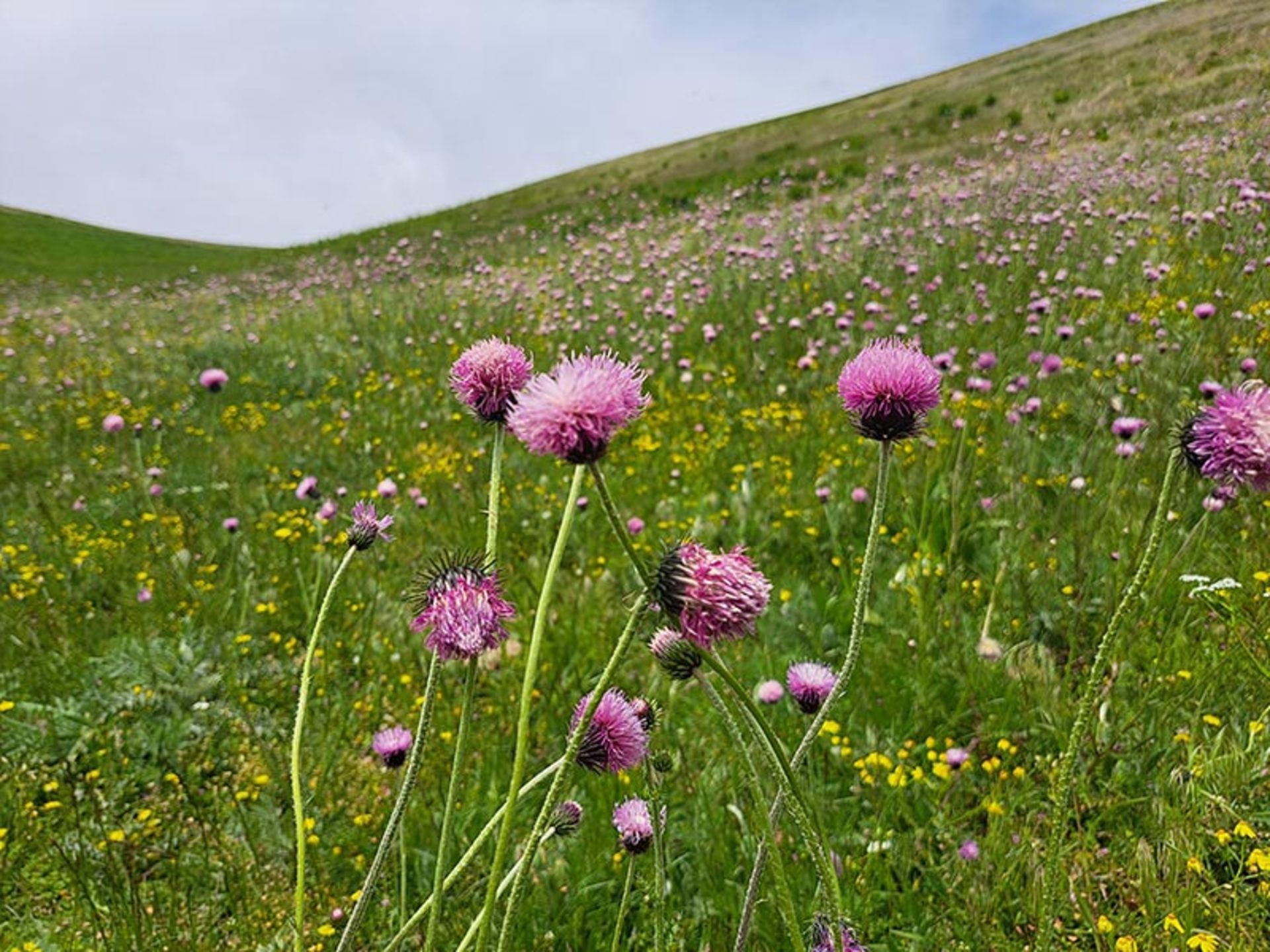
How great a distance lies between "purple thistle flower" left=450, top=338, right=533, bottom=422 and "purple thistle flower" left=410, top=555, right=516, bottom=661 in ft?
0.89

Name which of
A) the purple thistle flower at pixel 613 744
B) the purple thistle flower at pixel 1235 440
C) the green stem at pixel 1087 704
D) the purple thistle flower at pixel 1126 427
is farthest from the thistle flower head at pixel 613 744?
the purple thistle flower at pixel 1126 427

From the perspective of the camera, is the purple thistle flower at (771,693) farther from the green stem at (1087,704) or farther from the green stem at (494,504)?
the green stem at (494,504)

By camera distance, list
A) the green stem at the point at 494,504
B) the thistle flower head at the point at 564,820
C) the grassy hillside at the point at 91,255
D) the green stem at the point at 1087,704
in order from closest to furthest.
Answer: the green stem at the point at 1087,704, the green stem at the point at 494,504, the thistle flower head at the point at 564,820, the grassy hillside at the point at 91,255

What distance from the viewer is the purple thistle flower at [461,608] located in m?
1.23

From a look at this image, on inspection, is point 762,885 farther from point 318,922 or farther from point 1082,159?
point 1082,159

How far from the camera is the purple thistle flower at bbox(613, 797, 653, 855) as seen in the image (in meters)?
1.64

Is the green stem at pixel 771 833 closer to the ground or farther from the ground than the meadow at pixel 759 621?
farther from the ground

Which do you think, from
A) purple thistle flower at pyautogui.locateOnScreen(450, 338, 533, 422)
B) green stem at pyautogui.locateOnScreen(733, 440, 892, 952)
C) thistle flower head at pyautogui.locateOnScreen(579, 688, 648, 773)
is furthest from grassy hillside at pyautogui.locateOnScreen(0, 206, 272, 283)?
green stem at pyautogui.locateOnScreen(733, 440, 892, 952)

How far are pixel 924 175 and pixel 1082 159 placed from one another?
2.76 m

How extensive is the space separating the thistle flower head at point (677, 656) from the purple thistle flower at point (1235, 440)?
0.86 metres

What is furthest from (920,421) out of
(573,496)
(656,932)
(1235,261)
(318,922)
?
(1235,261)

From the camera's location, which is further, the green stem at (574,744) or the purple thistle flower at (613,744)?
the purple thistle flower at (613,744)

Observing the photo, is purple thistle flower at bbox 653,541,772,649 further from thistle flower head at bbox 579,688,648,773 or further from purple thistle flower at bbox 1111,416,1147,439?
purple thistle flower at bbox 1111,416,1147,439

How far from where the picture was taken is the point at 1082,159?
11.1 m
